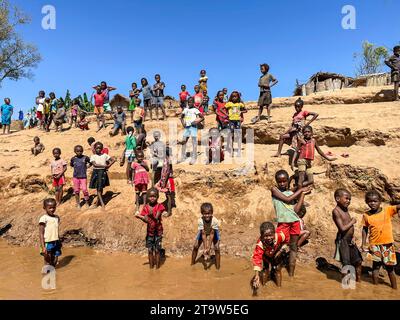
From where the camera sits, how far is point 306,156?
6473 mm

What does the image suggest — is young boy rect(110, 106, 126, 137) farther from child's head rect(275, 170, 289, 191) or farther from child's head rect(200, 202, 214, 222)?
child's head rect(275, 170, 289, 191)

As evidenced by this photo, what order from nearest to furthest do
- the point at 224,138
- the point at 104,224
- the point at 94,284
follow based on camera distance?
the point at 94,284
the point at 104,224
the point at 224,138

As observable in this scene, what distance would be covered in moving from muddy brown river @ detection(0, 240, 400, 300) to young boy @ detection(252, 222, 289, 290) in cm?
14

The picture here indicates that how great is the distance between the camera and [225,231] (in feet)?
20.8

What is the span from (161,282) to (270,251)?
5.45 ft

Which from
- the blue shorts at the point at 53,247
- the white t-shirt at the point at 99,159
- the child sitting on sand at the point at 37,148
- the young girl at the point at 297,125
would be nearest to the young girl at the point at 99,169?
the white t-shirt at the point at 99,159

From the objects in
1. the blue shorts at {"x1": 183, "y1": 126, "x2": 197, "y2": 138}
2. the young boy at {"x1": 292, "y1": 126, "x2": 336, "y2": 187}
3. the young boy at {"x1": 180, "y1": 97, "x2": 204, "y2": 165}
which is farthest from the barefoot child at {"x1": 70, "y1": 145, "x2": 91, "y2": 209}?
the young boy at {"x1": 292, "y1": 126, "x2": 336, "y2": 187}

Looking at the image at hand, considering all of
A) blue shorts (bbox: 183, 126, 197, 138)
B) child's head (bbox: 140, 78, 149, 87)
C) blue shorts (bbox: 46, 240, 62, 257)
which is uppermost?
child's head (bbox: 140, 78, 149, 87)

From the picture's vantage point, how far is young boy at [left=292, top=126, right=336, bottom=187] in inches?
243

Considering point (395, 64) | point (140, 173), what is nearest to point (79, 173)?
point (140, 173)

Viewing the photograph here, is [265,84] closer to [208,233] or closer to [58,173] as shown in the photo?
[208,233]
